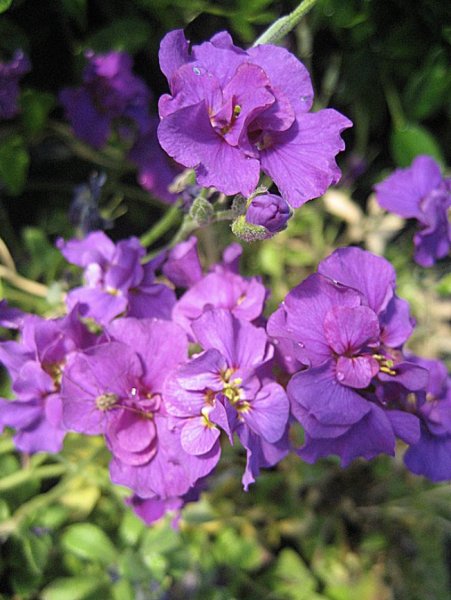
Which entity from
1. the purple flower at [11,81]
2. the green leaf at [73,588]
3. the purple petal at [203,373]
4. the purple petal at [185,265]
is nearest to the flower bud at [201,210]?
the purple petal at [185,265]

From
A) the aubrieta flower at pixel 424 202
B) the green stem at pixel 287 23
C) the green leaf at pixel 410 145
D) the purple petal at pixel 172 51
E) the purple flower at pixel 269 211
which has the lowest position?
the green leaf at pixel 410 145

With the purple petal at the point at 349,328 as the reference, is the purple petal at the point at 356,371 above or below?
below

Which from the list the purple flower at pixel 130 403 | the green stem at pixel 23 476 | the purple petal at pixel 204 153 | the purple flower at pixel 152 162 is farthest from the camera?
the purple flower at pixel 152 162

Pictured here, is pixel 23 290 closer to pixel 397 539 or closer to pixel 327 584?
pixel 327 584

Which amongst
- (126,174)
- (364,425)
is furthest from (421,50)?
(364,425)

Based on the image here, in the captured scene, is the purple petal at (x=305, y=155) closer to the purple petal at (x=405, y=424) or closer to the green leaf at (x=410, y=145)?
the purple petal at (x=405, y=424)

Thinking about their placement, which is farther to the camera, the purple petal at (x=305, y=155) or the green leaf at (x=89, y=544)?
the green leaf at (x=89, y=544)

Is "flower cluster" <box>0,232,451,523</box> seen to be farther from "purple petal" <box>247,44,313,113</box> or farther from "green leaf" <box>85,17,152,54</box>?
"green leaf" <box>85,17,152,54</box>
